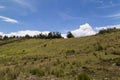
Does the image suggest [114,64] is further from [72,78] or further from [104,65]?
[72,78]

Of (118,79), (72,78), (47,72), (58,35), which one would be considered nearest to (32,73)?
(47,72)

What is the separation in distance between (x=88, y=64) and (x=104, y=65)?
156 centimetres

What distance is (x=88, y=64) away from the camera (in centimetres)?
2167

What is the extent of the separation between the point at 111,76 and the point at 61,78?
3.41 meters

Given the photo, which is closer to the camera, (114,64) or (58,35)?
(114,64)

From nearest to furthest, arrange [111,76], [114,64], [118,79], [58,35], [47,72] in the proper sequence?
1. [118,79]
2. [111,76]
3. [47,72]
4. [114,64]
5. [58,35]

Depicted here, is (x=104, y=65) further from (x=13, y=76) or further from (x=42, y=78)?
(x=13, y=76)

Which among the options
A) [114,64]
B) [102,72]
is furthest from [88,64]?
[102,72]

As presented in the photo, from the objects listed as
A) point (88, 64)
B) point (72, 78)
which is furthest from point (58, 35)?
point (72, 78)

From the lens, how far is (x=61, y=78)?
52.4ft

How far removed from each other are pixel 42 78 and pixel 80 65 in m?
5.86

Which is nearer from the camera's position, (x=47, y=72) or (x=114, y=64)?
(x=47, y=72)

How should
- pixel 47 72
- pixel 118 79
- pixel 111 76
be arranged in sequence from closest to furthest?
pixel 118 79, pixel 111 76, pixel 47 72

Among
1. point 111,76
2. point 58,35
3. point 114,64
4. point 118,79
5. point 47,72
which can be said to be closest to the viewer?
point 118,79
